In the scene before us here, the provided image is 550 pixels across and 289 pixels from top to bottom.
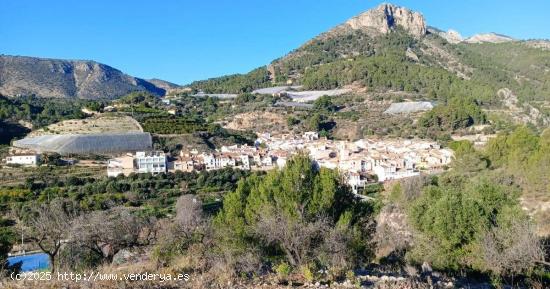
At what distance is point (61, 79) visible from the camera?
130 m

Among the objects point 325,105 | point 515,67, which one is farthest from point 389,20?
point 325,105

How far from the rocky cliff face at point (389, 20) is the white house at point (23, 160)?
83096 mm

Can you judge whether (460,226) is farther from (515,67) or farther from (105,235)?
(515,67)

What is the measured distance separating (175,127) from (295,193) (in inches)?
1735

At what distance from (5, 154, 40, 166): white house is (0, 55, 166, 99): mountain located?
70352mm

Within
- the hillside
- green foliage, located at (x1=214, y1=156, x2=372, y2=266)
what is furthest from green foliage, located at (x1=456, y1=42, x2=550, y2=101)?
green foliage, located at (x1=214, y1=156, x2=372, y2=266)

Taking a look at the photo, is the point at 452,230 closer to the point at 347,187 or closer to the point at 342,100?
the point at 347,187

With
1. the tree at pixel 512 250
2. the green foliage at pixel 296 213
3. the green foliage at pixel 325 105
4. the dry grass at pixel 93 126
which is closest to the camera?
the tree at pixel 512 250

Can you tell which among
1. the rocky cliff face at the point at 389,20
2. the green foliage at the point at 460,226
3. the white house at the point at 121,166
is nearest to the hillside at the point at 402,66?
the rocky cliff face at the point at 389,20

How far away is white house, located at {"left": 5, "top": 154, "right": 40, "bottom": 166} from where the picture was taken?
40812mm

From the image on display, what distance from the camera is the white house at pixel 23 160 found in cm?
4081

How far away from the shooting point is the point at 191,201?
29.6 m

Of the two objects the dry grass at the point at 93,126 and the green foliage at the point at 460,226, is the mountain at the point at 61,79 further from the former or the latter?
the green foliage at the point at 460,226

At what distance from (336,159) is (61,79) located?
11009 centimetres
